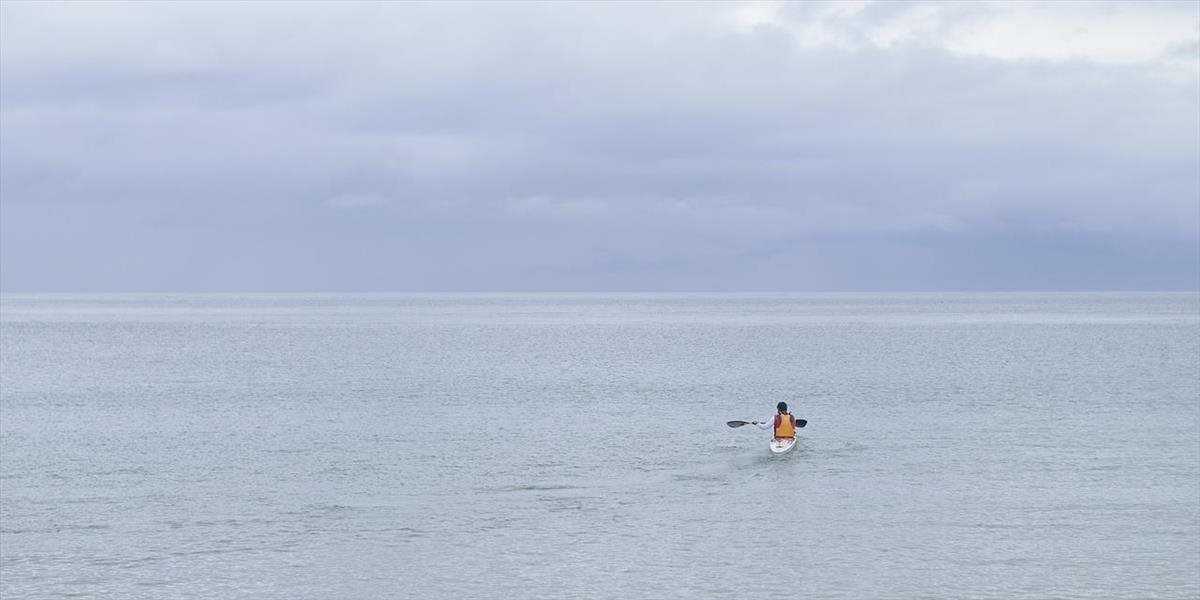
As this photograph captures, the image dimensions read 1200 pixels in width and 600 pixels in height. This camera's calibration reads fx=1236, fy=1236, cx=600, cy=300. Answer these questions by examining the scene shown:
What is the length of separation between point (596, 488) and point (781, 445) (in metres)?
10.4

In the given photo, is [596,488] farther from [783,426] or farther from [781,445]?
[783,426]

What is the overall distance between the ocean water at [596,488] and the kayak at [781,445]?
0.71 meters

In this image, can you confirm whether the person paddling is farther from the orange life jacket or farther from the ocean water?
the ocean water

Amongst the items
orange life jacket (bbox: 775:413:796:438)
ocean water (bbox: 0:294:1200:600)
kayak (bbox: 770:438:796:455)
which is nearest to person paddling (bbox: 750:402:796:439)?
orange life jacket (bbox: 775:413:796:438)

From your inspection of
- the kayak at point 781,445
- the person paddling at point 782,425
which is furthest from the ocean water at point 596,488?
the person paddling at point 782,425

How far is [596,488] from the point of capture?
130 ft

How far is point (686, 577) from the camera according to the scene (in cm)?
2897

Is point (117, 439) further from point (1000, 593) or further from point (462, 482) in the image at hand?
point (1000, 593)

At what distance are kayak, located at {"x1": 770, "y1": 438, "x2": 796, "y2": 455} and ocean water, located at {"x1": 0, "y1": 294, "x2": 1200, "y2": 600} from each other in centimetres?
71

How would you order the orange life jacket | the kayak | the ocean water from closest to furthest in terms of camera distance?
the ocean water < the kayak < the orange life jacket

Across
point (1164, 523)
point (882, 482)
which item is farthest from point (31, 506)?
point (1164, 523)

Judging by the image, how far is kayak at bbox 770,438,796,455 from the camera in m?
47.0

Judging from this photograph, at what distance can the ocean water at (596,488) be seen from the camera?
28875 mm

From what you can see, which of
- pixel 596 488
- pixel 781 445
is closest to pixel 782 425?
pixel 781 445
